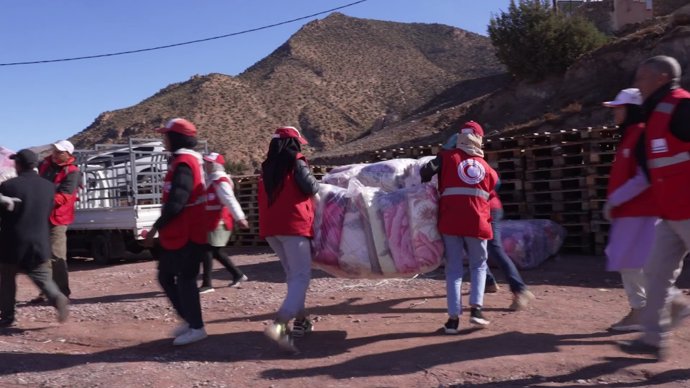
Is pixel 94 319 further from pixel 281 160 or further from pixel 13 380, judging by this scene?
pixel 281 160

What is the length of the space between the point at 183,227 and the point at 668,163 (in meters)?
3.75

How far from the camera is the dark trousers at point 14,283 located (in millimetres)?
7246

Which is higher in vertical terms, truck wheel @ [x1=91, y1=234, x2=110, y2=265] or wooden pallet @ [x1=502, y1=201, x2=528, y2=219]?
wooden pallet @ [x1=502, y1=201, x2=528, y2=219]

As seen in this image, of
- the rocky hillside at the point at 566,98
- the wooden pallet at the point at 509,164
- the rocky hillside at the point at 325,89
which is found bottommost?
the wooden pallet at the point at 509,164

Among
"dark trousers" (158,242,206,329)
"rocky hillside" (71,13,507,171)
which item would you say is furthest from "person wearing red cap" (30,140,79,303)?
"rocky hillside" (71,13,507,171)

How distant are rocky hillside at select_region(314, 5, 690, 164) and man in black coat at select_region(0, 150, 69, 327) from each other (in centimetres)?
2081

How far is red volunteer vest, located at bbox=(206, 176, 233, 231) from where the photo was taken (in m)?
6.33

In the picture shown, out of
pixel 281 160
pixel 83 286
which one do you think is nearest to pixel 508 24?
pixel 83 286

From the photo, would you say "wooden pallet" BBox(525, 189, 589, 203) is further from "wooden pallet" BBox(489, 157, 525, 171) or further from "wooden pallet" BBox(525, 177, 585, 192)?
"wooden pallet" BBox(489, 157, 525, 171)

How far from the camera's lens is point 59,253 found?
8555 mm

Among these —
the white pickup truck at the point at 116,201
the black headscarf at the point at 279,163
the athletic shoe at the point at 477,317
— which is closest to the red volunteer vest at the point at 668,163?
the athletic shoe at the point at 477,317

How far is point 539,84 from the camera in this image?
35312mm

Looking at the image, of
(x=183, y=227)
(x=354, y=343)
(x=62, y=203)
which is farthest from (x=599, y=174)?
(x=62, y=203)

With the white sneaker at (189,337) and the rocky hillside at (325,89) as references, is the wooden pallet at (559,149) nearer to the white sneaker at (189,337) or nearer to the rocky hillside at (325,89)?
the white sneaker at (189,337)
